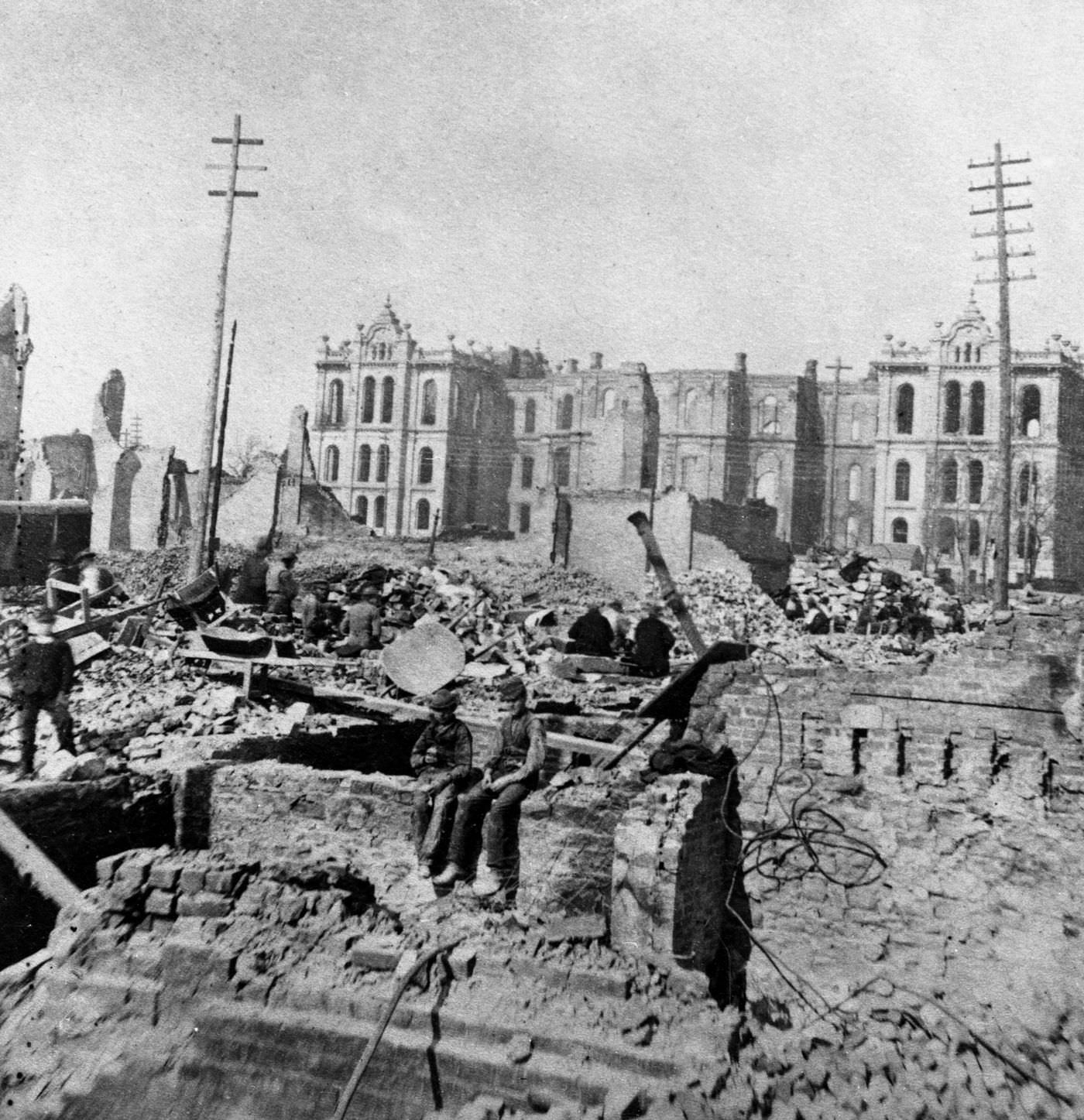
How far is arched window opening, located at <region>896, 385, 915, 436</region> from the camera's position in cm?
4372

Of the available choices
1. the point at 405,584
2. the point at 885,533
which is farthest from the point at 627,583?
the point at 885,533

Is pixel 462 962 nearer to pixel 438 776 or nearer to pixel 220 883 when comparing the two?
pixel 220 883

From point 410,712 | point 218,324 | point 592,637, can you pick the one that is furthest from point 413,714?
point 218,324

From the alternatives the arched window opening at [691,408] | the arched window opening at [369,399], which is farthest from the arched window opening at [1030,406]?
the arched window opening at [369,399]

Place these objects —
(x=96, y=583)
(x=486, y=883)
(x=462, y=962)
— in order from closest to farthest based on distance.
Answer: (x=462, y=962)
(x=486, y=883)
(x=96, y=583)

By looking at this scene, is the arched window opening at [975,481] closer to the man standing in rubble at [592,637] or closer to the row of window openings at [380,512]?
the row of window openings at [380,512]

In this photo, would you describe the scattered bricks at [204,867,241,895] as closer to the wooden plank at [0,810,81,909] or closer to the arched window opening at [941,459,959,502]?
the wooden plank at [0,810,81,909]

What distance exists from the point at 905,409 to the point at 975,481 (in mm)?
4482

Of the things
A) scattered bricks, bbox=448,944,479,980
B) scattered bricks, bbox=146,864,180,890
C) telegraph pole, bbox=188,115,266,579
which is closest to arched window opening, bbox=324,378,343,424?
telegraph pole, bbox=188,115,266,579

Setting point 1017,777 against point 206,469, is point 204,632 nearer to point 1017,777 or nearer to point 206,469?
point 206,469

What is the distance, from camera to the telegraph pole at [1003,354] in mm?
18297

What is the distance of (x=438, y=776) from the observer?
7.20 metres

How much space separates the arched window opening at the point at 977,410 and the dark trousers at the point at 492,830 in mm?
41052

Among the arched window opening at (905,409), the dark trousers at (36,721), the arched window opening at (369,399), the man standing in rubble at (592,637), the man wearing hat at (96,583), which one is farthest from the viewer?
the arched window opening at (369,399)
